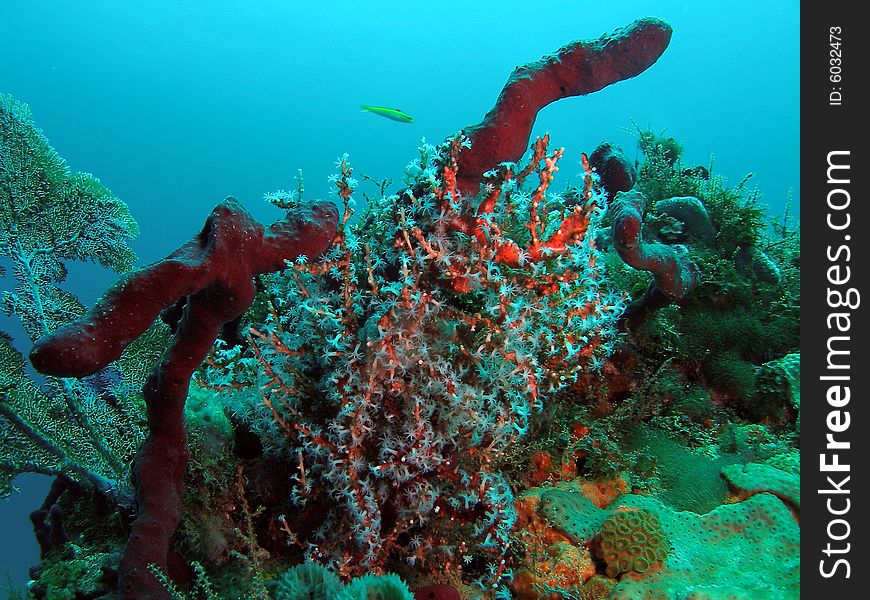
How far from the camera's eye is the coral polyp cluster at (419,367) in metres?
2.85

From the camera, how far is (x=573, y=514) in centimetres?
326

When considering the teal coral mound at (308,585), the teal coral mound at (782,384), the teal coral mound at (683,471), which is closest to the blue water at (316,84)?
the teal coral mound at (782,384)

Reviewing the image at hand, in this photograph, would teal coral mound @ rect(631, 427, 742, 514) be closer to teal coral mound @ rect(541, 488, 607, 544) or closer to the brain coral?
the brain coral

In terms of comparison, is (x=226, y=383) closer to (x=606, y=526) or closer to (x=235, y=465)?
(x=235, y=465)

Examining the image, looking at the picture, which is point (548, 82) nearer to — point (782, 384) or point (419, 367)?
point (419, 367)

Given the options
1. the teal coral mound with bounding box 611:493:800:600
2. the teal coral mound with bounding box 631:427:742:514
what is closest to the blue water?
the teal coral mound with bounding box 631:427:742:514

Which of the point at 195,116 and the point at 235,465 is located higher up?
the point at 195,116

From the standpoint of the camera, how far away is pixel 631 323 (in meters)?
4.34

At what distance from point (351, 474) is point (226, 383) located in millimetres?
1124
